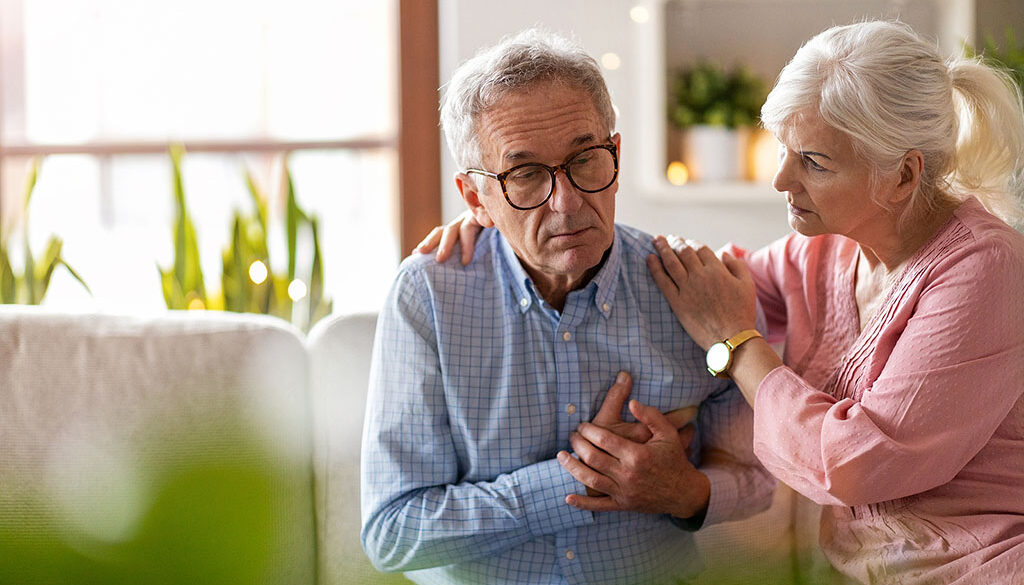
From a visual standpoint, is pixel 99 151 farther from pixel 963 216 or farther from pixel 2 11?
pixel 963 216

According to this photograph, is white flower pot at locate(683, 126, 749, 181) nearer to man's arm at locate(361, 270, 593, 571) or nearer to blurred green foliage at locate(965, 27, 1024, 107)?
blurred green foliage at locate(965, 27, 1024, 107)

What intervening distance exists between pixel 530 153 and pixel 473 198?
194mm

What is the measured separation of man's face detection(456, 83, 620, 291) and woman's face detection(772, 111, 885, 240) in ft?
0.86

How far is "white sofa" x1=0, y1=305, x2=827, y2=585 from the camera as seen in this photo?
1578mm

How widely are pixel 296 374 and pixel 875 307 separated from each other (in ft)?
3.07

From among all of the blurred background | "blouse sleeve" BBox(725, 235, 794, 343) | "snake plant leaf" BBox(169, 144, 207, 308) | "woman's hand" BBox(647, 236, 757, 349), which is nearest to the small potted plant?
the blurred background

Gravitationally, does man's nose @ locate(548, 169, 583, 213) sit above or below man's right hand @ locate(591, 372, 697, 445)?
above

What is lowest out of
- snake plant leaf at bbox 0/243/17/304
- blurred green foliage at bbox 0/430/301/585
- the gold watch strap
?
blurred green foliage at bbox 0/430/301/585

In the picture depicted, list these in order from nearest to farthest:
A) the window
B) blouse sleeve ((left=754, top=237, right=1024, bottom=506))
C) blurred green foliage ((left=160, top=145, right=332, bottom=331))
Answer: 1. blouse sleeve ((left=754, top=237, right=1024, bottom=506))
2. blurred green foliage ((left=160, top=145, right=332, bottom=331))
3. the window

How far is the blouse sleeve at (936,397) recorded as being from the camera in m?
1.20

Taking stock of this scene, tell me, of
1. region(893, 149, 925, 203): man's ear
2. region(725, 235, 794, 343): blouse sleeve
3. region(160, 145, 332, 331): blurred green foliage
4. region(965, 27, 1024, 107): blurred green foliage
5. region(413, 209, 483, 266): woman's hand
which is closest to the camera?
region(893, 149, 925, 203): man's ear

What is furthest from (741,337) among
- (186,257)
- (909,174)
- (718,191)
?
(186,257)

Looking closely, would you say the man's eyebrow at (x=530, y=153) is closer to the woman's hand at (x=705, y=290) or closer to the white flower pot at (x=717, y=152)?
the woman's hand at (x=705, y=290)

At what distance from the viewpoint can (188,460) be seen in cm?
160
